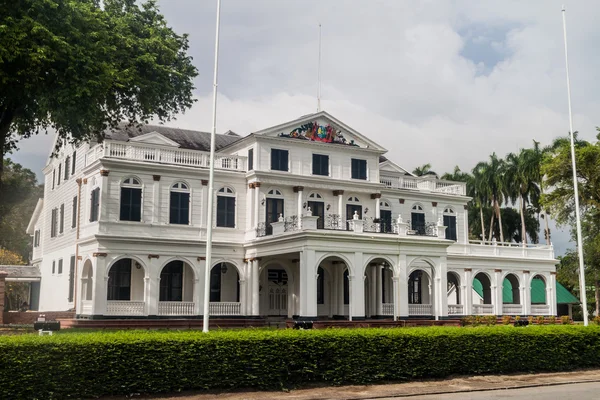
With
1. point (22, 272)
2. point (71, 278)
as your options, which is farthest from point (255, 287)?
point (22, 272)

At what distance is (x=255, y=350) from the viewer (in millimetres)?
17609

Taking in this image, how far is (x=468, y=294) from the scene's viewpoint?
46.3 meters

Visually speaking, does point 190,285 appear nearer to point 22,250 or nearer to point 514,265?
point 514,265

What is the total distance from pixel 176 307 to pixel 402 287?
39.9 ft

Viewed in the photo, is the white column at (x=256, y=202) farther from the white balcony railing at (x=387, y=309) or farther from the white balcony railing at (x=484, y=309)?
the white balcony railing at (x=484, y=309)

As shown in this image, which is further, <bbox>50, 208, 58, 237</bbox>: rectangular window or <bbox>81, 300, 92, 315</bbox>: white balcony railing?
<bbox>50, 208, 58, 237</bbox>: rectangular window

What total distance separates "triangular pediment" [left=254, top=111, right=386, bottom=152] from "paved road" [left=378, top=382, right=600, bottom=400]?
22845 mm

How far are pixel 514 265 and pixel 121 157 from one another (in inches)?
1134

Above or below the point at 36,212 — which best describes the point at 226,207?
below

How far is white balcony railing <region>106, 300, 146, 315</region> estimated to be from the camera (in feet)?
113

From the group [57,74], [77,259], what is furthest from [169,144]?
[57,74]

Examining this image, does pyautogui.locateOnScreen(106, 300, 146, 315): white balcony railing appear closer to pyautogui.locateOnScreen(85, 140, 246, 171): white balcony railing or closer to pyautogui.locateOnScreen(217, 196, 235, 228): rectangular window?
pyautogui.locateOnScreen(217, 196, 235, 228): rectangular window

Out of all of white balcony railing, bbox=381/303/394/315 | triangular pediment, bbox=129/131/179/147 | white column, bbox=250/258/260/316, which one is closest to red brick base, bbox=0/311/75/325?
triangular pediment, bbox=129/131/179/147

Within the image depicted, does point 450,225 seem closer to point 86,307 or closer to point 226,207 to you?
point 226,207
